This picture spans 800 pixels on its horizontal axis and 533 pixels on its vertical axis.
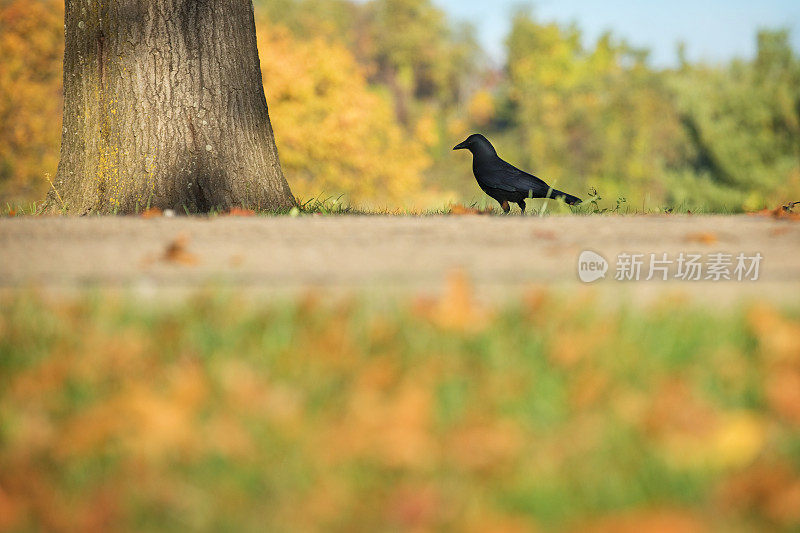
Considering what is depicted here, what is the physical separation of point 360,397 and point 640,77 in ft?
183

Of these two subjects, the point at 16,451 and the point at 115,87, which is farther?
the point at 115,87

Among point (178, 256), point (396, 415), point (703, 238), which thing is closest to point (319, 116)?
point (703, 238)

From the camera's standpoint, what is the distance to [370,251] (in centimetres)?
370

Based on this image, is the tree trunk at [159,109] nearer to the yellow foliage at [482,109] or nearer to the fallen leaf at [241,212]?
the fallen leaf at [241,212]

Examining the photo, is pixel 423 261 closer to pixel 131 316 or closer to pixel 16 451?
pixel 131 316

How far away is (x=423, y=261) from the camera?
352 cm

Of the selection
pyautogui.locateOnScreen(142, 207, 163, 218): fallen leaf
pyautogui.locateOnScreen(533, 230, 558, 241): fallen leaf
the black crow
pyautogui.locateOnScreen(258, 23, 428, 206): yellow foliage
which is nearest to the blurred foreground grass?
pyautogui.locateOnScreen(533, 230, 558, 241): fallen leaf

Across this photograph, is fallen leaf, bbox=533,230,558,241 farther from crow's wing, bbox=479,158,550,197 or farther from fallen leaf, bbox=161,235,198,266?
crow's wing, bbox=479,158,550,197

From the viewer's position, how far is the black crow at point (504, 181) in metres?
6.70

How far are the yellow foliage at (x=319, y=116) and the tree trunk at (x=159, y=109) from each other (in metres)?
21.3

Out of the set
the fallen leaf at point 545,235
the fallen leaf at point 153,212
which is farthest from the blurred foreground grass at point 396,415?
the fallen leaf at point 153,212

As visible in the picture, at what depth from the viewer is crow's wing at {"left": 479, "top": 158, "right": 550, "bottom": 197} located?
22.0ft

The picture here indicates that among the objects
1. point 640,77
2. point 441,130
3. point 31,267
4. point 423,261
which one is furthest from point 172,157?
point 441,130

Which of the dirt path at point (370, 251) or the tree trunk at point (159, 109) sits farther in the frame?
the tree trunk at point (159, 109)
